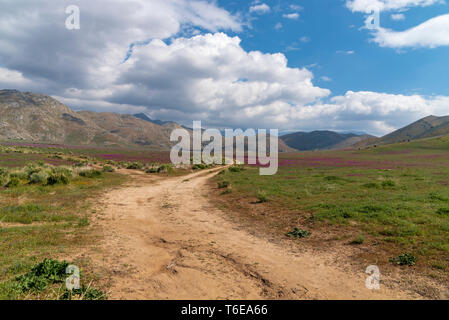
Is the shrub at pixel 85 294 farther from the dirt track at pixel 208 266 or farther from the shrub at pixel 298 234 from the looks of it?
the shrub at pixel 298 234

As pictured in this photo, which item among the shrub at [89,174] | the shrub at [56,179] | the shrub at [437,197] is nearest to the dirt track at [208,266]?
the shrub at [437,197]

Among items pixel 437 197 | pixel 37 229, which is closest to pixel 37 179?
pixel 37 229

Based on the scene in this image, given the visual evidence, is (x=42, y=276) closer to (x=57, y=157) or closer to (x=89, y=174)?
(x=89, y=174)

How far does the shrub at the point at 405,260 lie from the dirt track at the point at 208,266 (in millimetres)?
1272

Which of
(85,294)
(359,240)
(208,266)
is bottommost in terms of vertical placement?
(208,266)

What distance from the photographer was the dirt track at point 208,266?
227 inches

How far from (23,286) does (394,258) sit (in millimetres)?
10005

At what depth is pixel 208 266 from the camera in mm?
7168

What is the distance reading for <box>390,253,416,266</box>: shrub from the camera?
23.0ft

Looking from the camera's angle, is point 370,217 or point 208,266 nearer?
point 208,266

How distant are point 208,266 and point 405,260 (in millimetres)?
5953

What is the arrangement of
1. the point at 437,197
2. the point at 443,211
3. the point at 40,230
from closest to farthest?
the point at 40,230 → the point at 443,211 → the point at 437,197

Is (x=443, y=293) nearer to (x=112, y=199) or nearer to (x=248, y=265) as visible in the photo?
(x=248, y=265)
